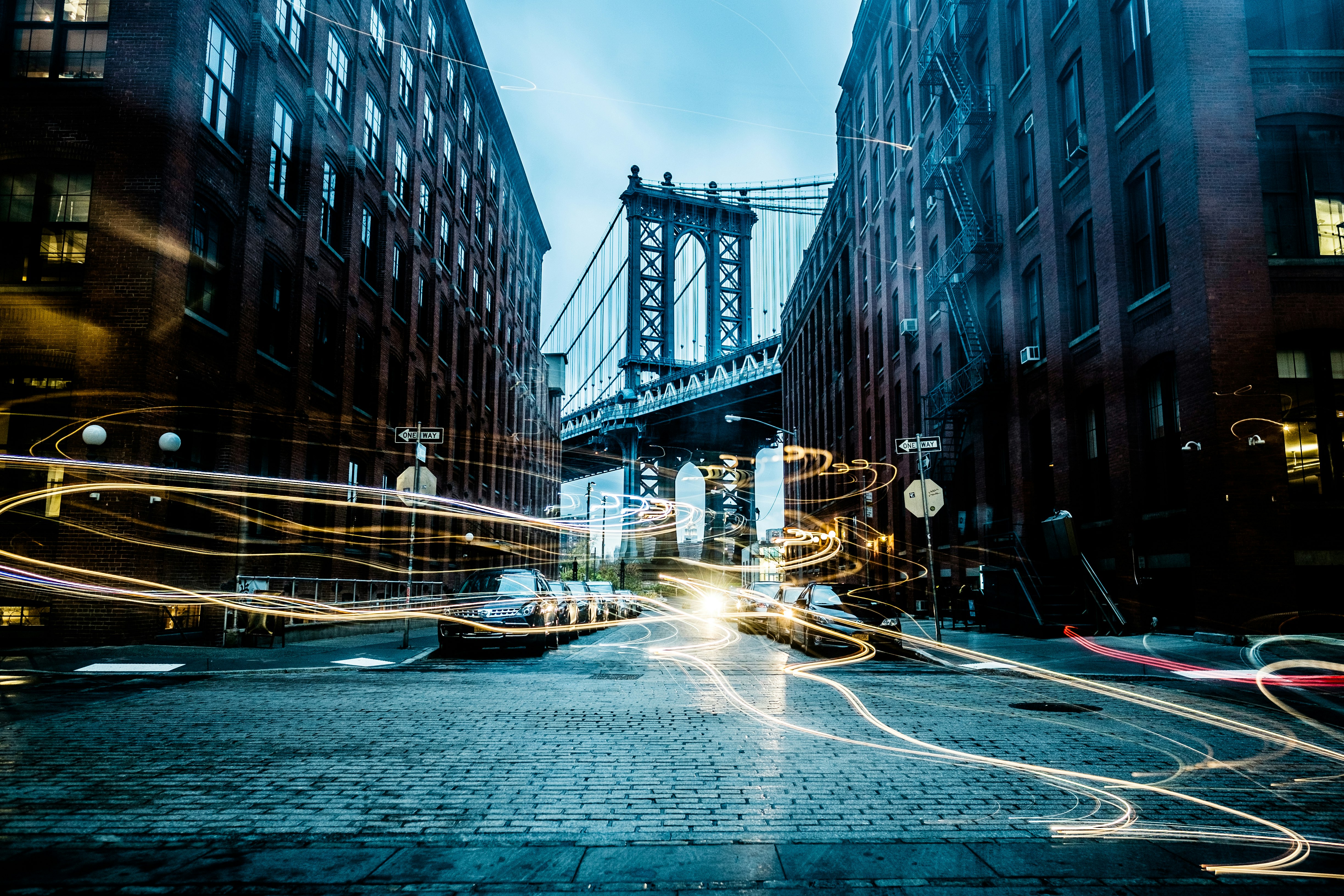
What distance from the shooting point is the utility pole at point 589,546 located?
58444 millimetres

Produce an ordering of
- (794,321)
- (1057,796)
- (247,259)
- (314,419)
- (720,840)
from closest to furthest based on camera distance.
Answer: (720,840) → (1057,796) → (247,259) → (314,419) → (794,321)

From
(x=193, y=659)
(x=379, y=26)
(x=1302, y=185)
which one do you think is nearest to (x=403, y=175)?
(x=379, y=26)

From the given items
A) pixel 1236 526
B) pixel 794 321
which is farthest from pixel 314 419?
pixel 794 321

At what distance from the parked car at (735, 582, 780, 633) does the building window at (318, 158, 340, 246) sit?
15.4 metres

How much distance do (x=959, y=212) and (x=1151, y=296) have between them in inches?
434

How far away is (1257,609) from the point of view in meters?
15.6

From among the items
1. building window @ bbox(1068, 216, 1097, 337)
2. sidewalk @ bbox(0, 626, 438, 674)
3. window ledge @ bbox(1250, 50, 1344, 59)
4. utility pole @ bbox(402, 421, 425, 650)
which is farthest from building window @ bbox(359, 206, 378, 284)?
window ledge @ bbox(1250, 50, 1344, 59)

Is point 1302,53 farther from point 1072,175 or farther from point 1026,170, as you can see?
point 1026,170

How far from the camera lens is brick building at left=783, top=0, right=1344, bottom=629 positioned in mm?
16297

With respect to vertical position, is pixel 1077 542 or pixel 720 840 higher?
pixel 1077 542

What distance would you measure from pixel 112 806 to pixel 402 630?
2206 cm

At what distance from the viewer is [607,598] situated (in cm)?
2519

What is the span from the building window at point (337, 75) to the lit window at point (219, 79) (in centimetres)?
509

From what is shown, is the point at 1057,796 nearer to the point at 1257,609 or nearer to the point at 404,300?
the point at 1257,609
